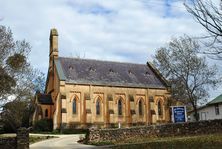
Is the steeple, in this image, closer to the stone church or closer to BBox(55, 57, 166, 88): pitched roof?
the stone church

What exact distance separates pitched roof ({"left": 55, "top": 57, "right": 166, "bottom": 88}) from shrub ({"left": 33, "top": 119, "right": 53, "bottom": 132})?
717cm

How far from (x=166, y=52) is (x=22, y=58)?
22.6m

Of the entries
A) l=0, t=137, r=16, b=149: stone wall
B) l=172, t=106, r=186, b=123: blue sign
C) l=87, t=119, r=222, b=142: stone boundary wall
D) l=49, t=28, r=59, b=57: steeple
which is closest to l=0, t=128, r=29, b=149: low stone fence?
l=0, t=137, r=16, b=149: stone wall

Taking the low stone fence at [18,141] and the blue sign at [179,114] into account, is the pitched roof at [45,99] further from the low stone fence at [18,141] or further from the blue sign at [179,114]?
the low stone fence at [18,141]

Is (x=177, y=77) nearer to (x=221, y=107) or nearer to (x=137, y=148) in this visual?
(x=221, y=107)

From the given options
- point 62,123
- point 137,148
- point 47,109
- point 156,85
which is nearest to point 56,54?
point 47,109

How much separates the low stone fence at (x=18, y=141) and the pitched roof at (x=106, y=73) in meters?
34.3

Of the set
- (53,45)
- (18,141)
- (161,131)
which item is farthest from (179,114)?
(53,45)

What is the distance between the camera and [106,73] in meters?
63.6

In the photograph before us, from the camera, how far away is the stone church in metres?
57.6

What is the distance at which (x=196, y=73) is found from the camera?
4872cm

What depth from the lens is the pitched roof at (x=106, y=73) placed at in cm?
6000

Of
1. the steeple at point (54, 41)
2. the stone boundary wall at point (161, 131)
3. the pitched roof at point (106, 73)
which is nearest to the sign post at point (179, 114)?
the stone boundary wall at point (161, 131)

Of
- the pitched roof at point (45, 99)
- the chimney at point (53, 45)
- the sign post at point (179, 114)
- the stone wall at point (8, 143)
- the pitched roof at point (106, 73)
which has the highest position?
the chimney at point (53, 45)
